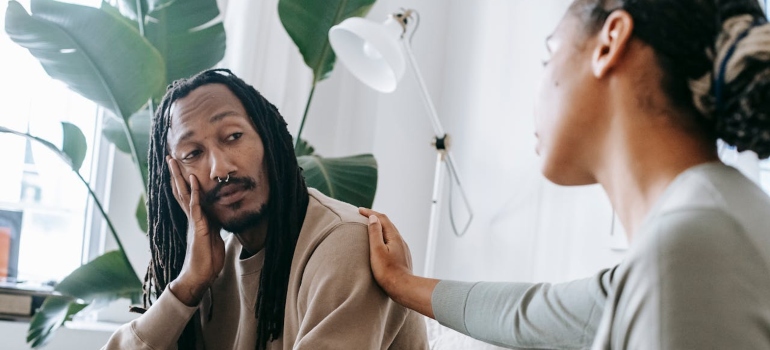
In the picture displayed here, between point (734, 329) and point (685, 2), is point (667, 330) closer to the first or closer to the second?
point (734, 329)

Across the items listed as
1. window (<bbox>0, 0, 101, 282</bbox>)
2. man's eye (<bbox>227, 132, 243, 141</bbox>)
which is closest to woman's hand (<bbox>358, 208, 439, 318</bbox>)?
man's eye (<bbox>227, 132, 243, 141</bbox>)

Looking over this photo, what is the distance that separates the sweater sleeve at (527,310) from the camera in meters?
0.94

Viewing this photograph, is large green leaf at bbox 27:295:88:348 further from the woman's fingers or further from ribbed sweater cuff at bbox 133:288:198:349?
the woman's fingers

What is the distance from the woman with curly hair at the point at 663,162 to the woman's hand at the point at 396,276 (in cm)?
17

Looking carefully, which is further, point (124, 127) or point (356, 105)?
point (356, 105)

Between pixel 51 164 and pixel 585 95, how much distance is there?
217 cm

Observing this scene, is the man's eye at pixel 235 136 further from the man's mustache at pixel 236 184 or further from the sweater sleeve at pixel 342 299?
the sweater sleeve at pixel 342 299

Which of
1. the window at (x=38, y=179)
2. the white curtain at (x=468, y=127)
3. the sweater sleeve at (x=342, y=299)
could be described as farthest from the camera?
the window at (x=38, y=179)

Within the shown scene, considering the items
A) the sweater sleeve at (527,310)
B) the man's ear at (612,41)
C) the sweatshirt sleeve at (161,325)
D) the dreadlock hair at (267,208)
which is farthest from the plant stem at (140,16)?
the man's ear at (612,41)

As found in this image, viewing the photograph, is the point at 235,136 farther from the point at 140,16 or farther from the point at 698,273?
the point at 140,16

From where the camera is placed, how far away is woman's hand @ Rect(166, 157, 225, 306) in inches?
51.0

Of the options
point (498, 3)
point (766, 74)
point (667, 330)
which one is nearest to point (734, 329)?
point (667, 330)

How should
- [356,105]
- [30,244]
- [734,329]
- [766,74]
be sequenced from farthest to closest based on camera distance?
[356,105] → [30,244] → [766,74] → [734,329]

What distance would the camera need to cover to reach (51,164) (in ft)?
8.56
